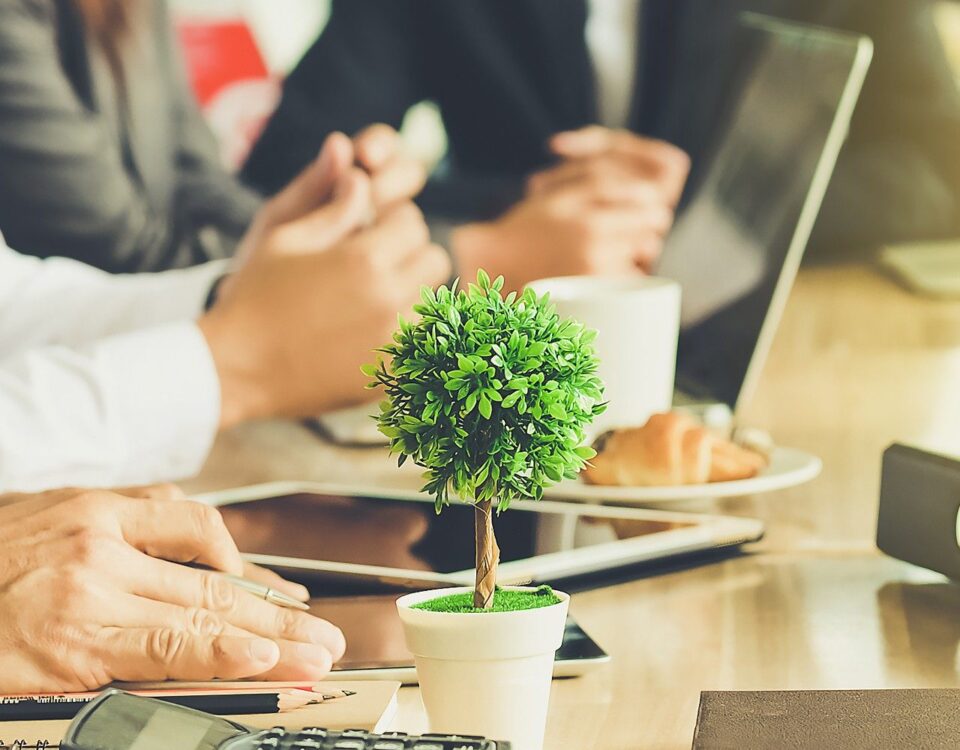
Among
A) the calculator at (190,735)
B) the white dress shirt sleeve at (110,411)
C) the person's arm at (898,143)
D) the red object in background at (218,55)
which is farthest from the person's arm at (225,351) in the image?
the calculator at (190,735)

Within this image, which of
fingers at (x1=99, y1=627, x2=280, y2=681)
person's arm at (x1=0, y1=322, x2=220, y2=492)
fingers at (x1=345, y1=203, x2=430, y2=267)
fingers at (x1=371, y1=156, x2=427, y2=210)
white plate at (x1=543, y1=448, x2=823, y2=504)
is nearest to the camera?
fingers at (x1=99, y1=627, x2=280, y2=681)

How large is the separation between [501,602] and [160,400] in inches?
26.2

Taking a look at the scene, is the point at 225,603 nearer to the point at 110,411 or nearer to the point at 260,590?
the point at 260,590

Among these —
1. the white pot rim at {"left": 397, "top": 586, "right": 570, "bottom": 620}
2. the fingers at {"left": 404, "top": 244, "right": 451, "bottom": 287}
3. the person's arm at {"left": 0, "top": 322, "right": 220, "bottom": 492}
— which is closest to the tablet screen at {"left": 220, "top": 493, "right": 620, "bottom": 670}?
the white pot rim at {"left": 397, "top": 586, "right": 570, "bottom": 620}

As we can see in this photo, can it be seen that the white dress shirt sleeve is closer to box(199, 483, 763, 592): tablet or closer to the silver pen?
box(199, 483, 763, 592): tablet

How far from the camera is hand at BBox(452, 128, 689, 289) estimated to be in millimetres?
1300

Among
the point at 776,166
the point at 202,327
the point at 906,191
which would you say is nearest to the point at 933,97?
the point at 906,191

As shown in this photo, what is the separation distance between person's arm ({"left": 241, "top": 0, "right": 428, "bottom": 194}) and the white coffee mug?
525mm

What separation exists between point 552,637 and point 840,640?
240 mm

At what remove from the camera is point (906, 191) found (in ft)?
4.35

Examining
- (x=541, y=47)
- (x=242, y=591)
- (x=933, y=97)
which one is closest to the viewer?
(x=242, y=591)

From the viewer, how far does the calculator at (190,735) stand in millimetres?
369

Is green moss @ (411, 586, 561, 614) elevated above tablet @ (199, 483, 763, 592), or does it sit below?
above

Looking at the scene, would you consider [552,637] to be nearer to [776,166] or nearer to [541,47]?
[776,166]
